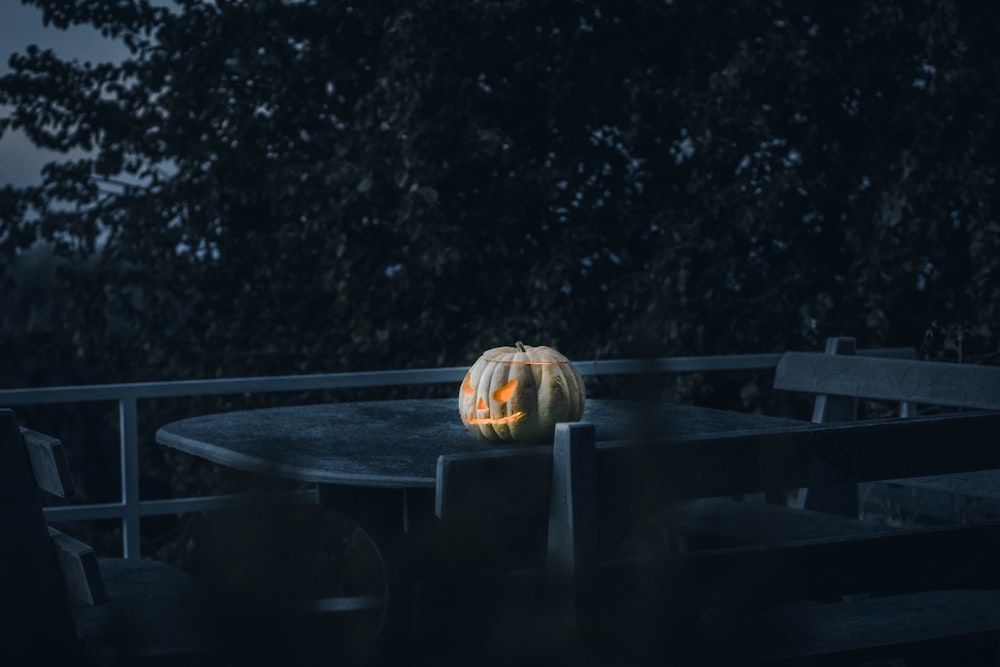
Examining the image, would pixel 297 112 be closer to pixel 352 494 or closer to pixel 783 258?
pixel 783 258

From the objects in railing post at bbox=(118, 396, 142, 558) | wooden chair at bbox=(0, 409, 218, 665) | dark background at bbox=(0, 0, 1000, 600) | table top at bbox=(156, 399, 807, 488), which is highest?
dark background at bbox=(0, 0, 1000, 600)

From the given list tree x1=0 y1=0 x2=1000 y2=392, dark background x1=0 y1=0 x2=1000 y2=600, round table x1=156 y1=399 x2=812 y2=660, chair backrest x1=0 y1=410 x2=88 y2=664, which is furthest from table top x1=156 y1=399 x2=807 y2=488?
tree x1=0 y1=0 x2=1000 y2=392

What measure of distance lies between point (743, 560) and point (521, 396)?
162 cm

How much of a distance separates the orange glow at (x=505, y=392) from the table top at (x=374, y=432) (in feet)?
0.30

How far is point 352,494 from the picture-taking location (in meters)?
2.65

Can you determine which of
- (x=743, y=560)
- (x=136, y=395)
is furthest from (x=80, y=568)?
(x=136, y=395)

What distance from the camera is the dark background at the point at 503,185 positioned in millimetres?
6523

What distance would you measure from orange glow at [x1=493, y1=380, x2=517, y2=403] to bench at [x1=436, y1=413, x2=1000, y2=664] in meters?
0.71

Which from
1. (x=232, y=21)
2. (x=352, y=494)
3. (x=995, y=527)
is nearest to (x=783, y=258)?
(x=232, y=21)

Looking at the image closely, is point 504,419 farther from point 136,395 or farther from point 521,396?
point 136,395

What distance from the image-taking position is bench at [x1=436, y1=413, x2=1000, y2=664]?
2.20 ft

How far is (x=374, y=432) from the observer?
9.24 feet

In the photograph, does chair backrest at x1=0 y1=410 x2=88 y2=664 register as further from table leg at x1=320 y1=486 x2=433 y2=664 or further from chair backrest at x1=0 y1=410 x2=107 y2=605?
table leg at x1=320 y1=486 x2=433 y2=664

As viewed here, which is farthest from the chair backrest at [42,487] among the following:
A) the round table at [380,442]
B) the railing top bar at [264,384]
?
the railing top bar at [264,384]
